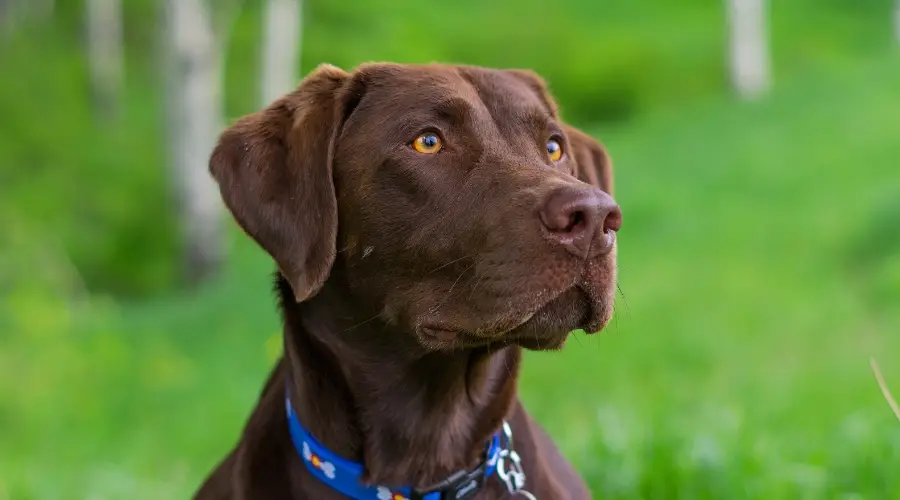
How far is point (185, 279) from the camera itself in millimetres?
16078

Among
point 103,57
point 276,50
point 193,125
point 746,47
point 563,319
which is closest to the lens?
point 563,319

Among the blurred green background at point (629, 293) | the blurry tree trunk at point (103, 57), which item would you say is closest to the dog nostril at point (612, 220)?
the blurred green background at point (629, 293)

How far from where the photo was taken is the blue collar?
2.99 meters

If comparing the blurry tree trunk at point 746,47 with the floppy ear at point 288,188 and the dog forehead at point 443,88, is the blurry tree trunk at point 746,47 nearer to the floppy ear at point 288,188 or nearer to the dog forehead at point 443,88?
the dog forehead at point 443,88

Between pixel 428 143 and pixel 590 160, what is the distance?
2.92 feet

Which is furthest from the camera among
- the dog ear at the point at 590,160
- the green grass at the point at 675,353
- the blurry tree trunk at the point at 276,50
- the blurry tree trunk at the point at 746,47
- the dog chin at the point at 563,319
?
the blurry tree trunk at the point at 746,47

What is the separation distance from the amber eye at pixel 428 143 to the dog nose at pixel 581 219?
0.50 meters

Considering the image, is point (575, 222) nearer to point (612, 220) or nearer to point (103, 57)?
point (612, 220)

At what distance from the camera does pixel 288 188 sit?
9.86 ft

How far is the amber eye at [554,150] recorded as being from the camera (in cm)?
324

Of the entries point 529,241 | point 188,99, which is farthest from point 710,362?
point 188,99

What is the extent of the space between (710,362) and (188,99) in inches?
353

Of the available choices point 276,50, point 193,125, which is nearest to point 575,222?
point 193,125

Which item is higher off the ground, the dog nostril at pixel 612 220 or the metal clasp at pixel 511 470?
the dog nostril at pixel 612 220
